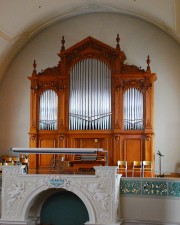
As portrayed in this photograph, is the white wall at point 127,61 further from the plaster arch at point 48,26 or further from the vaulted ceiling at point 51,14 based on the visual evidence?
the vaulted ceiling at point 51,14

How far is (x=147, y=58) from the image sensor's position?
613 inches

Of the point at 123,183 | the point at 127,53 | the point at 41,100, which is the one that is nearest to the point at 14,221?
the point at 123,183

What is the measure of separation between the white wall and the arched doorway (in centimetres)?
465

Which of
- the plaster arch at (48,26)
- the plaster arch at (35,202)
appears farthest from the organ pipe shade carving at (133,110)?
the plaster arch at (35,202)

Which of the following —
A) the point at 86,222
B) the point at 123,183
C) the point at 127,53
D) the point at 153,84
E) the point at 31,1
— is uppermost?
the point at 31,1

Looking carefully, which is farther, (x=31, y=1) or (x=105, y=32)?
(x=105, y=32)

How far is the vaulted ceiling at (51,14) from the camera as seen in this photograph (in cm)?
1444

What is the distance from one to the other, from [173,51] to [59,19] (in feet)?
12.3

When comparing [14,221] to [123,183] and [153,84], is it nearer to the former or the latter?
[123,183]

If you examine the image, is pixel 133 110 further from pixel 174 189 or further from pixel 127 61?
pixel 174 189

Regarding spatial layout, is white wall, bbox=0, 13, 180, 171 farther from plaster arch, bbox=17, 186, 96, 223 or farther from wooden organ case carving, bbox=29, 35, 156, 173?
plaster arch, bbox=17, 186, 96, 223

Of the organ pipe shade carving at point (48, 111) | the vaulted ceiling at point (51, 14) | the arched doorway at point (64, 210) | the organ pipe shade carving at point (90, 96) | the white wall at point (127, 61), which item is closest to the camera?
the arched doorway at point (64, 210)

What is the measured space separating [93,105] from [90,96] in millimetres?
291

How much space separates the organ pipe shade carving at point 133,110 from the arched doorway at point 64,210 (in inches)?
148
